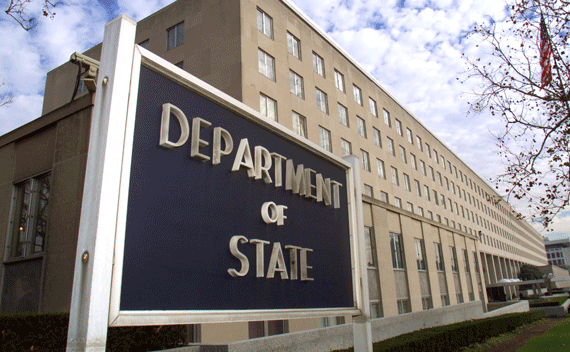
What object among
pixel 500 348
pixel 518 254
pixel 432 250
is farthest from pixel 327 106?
pixel 518 254

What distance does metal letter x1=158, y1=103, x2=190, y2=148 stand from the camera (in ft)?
7.72

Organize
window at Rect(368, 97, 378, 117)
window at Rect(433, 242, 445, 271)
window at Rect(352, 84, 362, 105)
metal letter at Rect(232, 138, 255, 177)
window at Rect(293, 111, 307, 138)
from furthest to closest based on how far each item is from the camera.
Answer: window at Rect(368, 97, 378, 117) → window at Rect(352, 84, 362, 105) → window at Rect(433, 242, 445, 271) → window at Rect(293, 111, 307, 138) → metal letter at Rect(232, 138, 255, 177)

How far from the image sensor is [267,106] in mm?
24734

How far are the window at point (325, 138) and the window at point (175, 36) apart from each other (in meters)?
11.2

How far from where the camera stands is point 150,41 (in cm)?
2817

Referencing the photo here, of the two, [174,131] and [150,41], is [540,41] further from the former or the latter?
[150,41]

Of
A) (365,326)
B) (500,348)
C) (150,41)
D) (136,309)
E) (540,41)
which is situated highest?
(150,41)

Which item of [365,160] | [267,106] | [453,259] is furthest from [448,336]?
[365,160]

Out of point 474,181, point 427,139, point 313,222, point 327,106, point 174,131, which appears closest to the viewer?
point 174,131

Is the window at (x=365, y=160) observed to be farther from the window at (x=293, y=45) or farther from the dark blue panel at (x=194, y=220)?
the dark blue panel at (x=194, y=220)

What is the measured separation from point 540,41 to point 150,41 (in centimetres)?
2363

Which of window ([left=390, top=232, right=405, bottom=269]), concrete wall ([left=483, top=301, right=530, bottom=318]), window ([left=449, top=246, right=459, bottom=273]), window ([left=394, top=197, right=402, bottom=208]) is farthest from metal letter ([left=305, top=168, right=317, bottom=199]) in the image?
window ([left=394, top=197, right=402, bottom=208])

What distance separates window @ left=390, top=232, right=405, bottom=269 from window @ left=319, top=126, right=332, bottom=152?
8.24m

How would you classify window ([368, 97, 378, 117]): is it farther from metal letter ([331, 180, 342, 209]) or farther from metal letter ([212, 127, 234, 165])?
metal letter ([212, 127, 234, 165])
